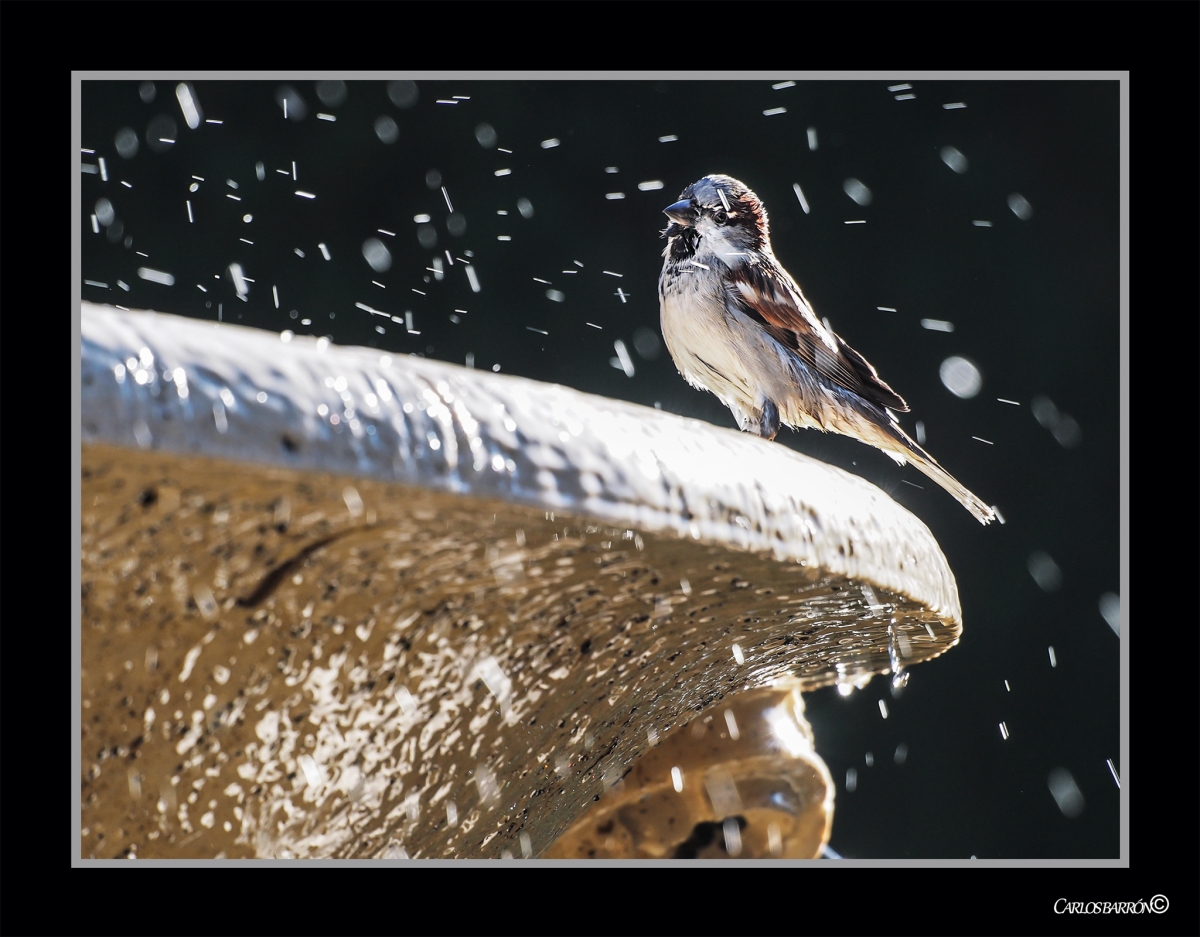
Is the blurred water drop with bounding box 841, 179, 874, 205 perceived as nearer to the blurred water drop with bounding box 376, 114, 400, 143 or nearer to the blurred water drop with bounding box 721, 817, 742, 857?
the blurred water drop with bounding box 376, 114, 400, 143

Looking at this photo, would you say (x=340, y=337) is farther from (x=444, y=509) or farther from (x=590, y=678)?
(x=444, y=509)

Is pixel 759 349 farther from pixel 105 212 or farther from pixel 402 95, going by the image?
pixel 105 212

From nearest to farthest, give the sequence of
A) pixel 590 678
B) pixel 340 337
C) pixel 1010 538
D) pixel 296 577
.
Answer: pixel 296 577 < pixel 590 678 < pixel 340 337 < pixel 1010 538

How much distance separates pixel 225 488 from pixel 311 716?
0.97 feet

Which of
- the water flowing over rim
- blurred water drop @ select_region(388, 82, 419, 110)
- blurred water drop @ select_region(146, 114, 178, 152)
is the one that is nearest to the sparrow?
the water flowing over rim

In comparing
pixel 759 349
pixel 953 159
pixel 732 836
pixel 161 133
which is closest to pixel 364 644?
pixel 732 836

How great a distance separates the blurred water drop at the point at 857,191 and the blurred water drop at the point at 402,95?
1.56 m

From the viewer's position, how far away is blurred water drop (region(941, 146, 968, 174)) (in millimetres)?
4129

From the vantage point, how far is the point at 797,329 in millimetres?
2264

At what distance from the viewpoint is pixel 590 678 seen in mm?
1005

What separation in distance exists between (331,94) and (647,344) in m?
1.32

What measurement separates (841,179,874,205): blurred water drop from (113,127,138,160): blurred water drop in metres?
2.39

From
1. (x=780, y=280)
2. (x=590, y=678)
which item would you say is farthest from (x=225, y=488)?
(x=780, y=280)

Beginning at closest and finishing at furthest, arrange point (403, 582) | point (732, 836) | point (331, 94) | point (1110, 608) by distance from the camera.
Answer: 1. point (403, 582)
2. point (732, 836)
3. point (331, 94)
4. point (1110, 608)
